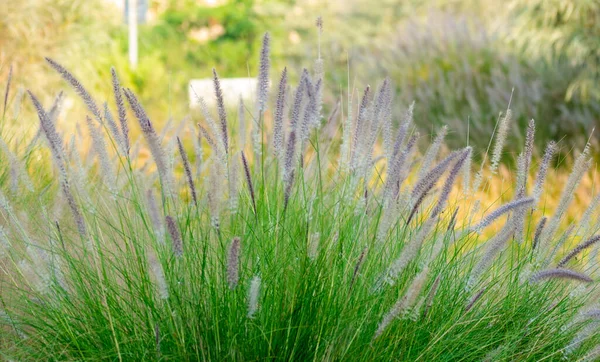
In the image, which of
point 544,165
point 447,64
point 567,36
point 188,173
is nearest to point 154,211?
point 188,173

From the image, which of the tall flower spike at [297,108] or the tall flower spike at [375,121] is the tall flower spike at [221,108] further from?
the tall flower spike at [375,121]

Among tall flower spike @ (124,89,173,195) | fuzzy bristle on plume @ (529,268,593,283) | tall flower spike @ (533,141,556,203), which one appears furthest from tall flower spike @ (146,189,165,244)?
tall flower spike @ (533,141,556,203)

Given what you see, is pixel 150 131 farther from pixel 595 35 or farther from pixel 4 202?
pixel 595 35

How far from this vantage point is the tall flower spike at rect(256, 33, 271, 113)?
Answer: 6.64 ft

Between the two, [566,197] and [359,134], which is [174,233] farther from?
[566,197]

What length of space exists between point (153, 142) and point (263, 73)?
45 cm

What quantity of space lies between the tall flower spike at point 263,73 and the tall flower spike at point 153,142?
Result: 0.33 metres

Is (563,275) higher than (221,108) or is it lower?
lower

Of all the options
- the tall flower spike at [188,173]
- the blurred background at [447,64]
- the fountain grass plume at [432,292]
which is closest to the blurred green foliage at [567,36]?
A: the blurred background at [447,64]

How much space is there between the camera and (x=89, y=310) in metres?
1.95

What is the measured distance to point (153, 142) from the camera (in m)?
1.69

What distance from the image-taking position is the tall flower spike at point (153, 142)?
1.70 meters

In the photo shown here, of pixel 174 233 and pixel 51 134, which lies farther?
pixel 51 134

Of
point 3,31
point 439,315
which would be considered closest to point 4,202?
point 439,315
